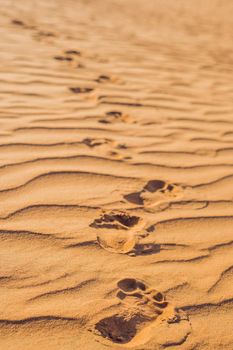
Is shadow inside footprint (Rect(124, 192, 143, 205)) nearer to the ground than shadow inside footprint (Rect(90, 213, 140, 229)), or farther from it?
farther from it

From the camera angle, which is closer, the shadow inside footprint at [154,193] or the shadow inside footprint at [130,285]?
the shadow inside footprint at [130,285]

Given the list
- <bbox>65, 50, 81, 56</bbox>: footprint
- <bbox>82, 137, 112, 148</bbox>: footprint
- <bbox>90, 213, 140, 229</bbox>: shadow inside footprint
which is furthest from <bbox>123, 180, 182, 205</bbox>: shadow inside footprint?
<bbox>65, 50, 81, 56</bbox>: footprint

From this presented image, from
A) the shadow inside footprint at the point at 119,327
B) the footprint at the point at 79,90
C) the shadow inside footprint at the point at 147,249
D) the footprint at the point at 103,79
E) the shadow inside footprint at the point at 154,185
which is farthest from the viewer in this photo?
the footprint at the point at 103,79

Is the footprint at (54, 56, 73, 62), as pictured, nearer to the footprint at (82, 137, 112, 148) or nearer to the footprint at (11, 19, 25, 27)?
the footprint at (11, 19, 25, 27)

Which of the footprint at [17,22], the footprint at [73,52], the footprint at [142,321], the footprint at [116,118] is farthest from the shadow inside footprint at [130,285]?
the footprint at [17,22]

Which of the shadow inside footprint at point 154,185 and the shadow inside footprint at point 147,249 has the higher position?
the shadow inside footprint at point 154,185

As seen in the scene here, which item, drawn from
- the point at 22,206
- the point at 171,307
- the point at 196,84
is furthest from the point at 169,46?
the point at 171,307

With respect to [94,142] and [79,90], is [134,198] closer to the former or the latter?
[94,142]

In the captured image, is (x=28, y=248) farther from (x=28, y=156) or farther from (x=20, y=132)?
(x=20, y=132)

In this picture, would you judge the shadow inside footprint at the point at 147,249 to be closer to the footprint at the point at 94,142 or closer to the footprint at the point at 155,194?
the footprint at the point at 155,194
